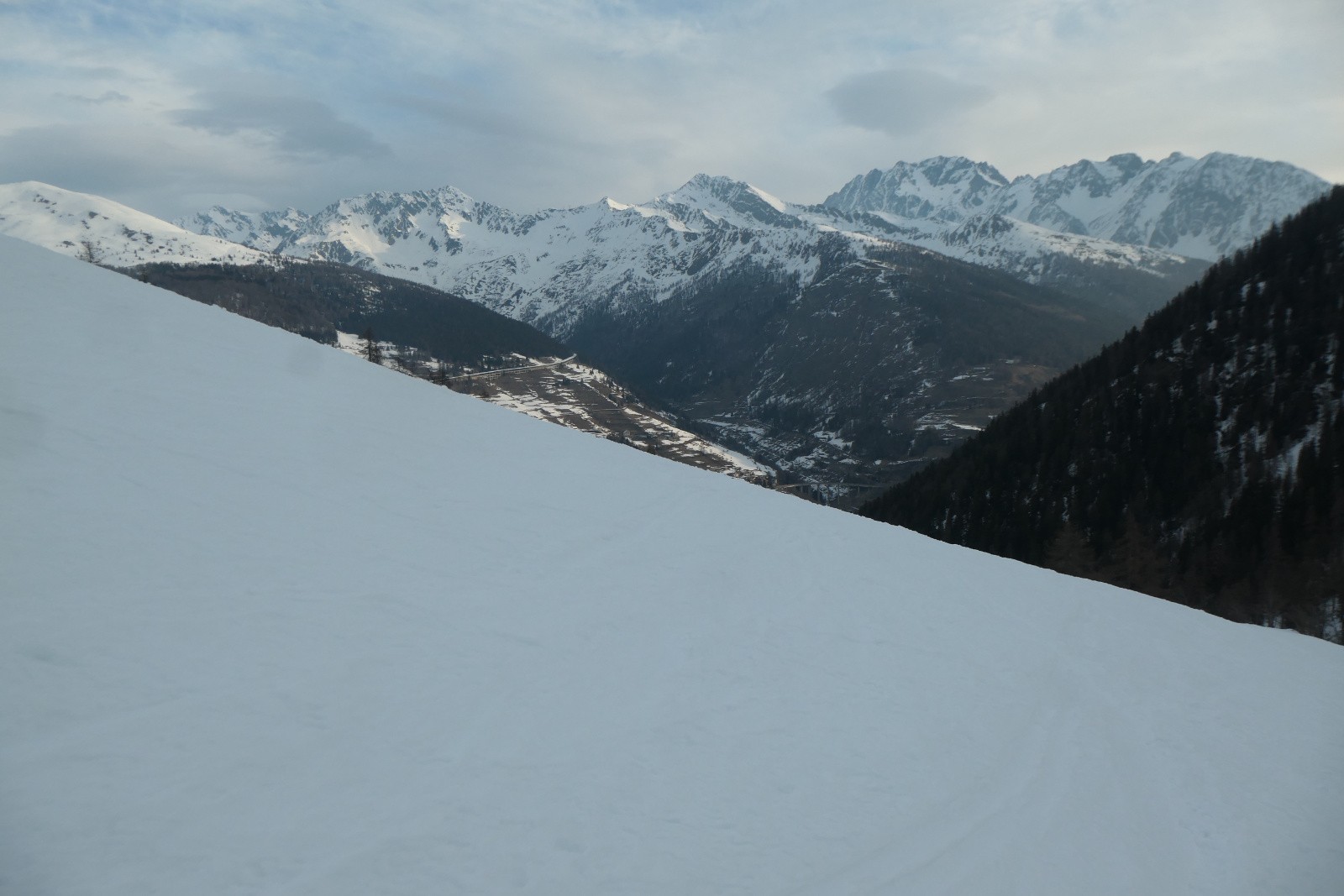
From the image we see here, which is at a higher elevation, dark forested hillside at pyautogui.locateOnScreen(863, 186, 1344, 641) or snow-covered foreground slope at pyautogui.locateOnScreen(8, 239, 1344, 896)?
dark forested hillside at pyautogui.locateOnScreen(863, 186, 1344, 641)

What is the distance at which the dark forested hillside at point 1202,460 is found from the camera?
67438 millimetres

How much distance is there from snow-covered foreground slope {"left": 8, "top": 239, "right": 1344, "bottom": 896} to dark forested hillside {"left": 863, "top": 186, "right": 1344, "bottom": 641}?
63.7 metres

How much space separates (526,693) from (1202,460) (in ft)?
332

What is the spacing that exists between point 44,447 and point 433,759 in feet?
28.0

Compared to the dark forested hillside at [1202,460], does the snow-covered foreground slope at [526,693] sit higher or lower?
lower

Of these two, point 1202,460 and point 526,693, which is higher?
point 1202,460

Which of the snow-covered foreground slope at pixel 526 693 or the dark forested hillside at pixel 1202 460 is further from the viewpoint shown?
the dark forested hillside at pixel 1202 460

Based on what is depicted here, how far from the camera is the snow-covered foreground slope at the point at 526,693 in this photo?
616 cm

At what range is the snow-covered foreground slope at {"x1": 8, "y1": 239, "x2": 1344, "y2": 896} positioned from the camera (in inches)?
243

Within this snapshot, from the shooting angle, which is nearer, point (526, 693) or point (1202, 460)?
point (526, 693)

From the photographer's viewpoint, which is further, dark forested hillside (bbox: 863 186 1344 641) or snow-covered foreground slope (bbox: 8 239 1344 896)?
dark forested hillside (bbox: 863 186 1344 641)

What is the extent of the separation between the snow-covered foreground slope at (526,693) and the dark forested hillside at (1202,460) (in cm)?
6367

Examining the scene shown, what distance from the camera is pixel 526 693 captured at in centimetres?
852

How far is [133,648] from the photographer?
7.28 m
